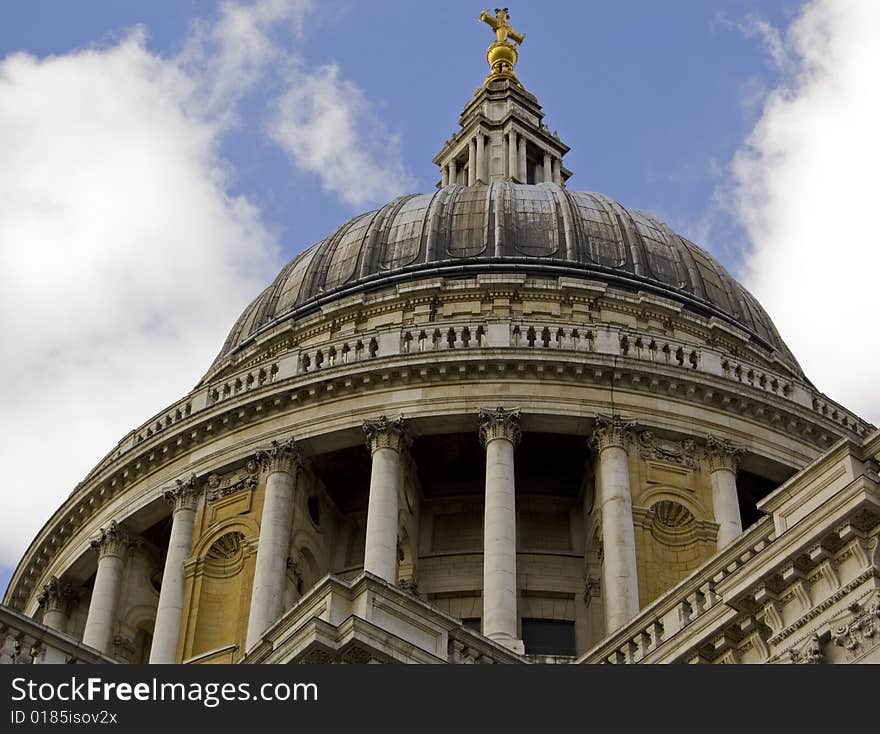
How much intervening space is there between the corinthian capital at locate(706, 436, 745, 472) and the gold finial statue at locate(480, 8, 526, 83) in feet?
88.3

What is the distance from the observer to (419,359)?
120ft

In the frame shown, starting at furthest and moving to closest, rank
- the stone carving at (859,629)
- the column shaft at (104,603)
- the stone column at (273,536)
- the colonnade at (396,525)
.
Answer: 1. the column shaft at (104,603)
2. the stone column at (273,536)
3. the colonnade at (396,525)
4. the stone carving at (859,629)

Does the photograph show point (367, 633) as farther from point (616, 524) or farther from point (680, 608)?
point (616, 524)

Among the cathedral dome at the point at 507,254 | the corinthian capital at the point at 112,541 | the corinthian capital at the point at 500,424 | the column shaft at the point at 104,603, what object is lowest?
the column shaft at the point at 104,603

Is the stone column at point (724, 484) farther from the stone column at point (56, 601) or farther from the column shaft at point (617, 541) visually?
the stone column at point (56, 601)

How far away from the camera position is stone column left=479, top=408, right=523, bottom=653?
1264 inches

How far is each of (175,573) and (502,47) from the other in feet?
106

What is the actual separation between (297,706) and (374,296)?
1055 inches

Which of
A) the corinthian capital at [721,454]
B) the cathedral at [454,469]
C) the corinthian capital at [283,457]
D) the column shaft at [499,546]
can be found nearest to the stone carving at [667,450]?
the cathedral at [454,469]

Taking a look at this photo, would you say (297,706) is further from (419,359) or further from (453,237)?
(453,237)

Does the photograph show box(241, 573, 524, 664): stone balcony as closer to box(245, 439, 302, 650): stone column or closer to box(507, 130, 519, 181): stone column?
box(245, 439, 302, 650): stone column

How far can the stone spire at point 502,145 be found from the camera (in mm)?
54062

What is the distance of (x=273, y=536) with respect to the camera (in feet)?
116

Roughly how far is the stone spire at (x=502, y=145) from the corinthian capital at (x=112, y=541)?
18.6 meters
